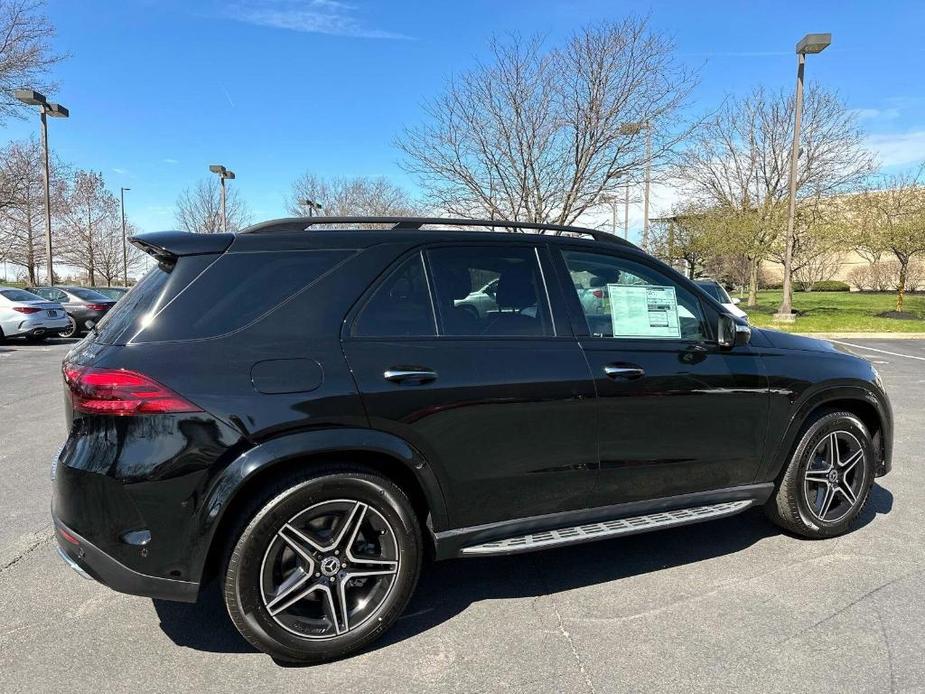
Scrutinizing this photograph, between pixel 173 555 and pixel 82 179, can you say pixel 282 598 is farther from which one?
pixel 82 179

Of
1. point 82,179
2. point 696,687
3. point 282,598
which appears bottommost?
point 696,687

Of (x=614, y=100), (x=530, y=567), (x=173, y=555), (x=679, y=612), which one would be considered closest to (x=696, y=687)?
(x=679, y=612)

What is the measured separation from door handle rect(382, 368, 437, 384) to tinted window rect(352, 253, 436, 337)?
0.59 ft

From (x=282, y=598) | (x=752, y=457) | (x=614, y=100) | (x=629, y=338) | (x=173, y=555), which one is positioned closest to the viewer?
(x=173, y=555)

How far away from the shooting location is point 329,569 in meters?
2.54

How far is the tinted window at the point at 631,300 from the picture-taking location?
313cm

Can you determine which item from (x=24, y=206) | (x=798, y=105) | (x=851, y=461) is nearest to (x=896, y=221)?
(x=798, y=105)

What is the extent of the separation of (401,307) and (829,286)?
63.7 meters

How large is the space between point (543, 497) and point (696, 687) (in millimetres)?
956

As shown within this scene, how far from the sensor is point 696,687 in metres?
2.37

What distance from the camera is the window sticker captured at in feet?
10.4

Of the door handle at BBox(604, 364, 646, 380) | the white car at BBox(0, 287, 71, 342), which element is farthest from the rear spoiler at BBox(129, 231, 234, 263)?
the white car at BBox(0, 287, 71, 342)

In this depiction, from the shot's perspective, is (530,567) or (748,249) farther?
(748,249)

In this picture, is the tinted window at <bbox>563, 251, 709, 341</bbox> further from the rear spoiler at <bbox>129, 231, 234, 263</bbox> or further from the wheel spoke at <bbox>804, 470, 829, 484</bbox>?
the rear spoiler at <bbox>129, 231, 234, 263</bbox>
